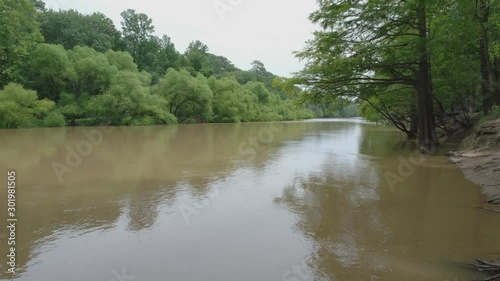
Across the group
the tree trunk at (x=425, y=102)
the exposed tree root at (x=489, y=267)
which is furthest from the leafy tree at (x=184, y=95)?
the exposed tree root at (x=489, y=267)

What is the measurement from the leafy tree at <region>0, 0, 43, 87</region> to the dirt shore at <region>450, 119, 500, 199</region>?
36538mm

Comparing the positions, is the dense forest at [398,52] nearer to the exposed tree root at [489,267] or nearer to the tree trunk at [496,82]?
the tree trunk at [496,82]

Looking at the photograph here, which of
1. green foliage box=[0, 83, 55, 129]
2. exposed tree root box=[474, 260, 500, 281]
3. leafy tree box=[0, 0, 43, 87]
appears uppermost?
leafy tree box=[0, 0, 43, 87]

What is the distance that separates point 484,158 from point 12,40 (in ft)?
129

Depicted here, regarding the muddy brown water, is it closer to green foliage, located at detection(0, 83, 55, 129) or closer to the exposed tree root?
the exposed tree root

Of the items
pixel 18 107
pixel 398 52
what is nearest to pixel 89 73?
pixel 18 107

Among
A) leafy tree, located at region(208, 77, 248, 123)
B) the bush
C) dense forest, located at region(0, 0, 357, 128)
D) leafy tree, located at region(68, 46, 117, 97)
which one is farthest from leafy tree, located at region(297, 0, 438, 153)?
leafy tree, located at region(208, 77, 248, 123)

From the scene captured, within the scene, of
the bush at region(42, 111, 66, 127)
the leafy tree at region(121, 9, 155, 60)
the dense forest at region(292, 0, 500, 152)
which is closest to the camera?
the dense forest at region(292, 0, 500, 152)

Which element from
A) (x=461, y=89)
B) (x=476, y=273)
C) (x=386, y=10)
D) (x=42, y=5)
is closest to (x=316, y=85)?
(x=386, y=10)

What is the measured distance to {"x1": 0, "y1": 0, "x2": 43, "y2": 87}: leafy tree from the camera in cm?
3084

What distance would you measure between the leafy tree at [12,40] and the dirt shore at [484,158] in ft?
120

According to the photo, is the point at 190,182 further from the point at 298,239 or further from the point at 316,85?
the point at 316,85

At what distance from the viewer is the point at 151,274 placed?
369cm

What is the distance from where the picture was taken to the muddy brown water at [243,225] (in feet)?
12.6
